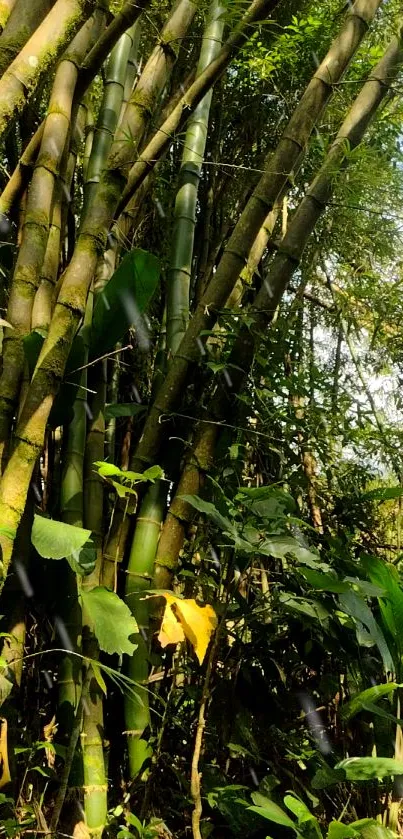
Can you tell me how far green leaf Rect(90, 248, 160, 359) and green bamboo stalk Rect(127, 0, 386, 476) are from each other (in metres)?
0.16

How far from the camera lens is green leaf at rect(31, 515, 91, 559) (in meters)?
1.13

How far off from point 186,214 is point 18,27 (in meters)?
0.87

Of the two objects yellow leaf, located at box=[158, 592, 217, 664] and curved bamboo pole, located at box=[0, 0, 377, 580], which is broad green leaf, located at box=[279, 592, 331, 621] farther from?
curved bamboo pole, located at box=[0, 0, 377, 580]

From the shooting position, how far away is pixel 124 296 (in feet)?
4.97

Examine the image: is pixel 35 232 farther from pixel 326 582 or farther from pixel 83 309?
pixel 326 582

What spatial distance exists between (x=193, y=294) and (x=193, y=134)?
1.87ft

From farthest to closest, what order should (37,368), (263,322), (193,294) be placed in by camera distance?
(193,294)
(263,322)
(37,368)

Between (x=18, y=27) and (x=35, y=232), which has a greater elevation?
(x=18, y=27)

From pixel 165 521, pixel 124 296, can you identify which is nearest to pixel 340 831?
pixel 165 521

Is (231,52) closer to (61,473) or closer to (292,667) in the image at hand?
(61,473)

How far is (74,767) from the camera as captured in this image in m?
1.28

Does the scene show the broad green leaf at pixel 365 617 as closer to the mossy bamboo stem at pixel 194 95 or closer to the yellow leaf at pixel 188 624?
the yellow leaf at pixel 188 624

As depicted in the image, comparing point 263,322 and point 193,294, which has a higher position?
point 193,294

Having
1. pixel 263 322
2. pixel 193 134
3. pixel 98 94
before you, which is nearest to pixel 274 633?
pixel 263 322
